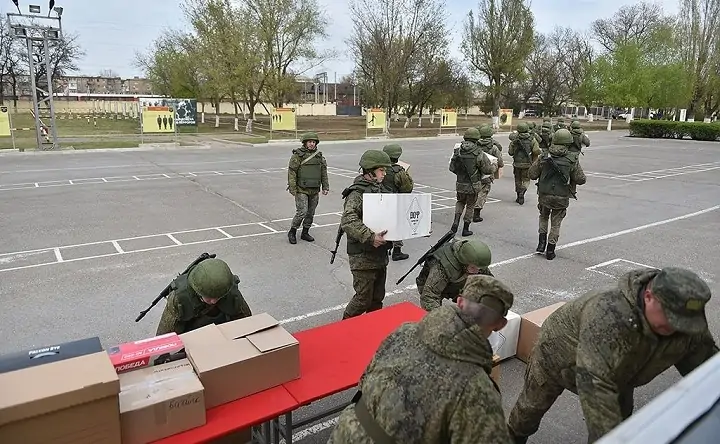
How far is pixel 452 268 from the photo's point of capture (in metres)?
3.79

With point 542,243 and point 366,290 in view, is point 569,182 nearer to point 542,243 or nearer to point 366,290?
point 542,243

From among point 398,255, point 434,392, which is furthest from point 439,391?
point 398,255

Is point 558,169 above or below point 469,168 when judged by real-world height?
above

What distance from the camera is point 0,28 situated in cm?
4119

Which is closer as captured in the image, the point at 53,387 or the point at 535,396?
the point at 53,387

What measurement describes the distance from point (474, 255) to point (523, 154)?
861 centimetres

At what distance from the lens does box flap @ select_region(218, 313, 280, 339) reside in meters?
3.04

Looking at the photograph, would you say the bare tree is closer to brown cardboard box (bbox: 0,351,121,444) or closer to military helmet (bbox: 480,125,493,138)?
military helmet (bbox: 480,125,493,138)

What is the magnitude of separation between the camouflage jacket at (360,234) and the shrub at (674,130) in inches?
1352

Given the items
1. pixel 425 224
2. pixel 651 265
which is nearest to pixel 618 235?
pixel 651 265

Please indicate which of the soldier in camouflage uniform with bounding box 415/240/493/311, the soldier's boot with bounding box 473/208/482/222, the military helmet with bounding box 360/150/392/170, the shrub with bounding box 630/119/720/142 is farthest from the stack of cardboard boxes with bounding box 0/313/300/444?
the shrub with bounding box 630/119/720/142

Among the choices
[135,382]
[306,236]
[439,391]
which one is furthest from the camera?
[306,236]

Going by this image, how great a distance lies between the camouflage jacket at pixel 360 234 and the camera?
4508mm

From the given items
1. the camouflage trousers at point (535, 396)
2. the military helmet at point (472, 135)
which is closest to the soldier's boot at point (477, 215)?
the military helmet at point (472, 135)
